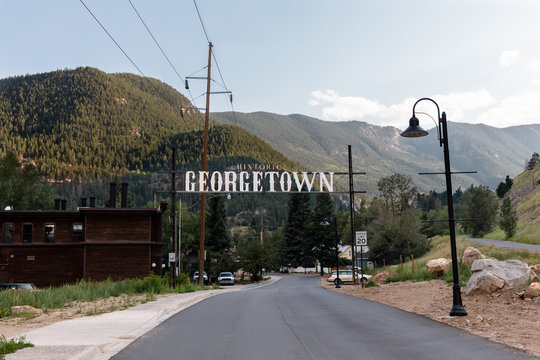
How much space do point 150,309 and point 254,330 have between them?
6.68 meters

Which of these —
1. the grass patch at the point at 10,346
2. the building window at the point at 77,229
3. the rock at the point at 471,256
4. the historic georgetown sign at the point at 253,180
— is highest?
the historic georgetown sign at the point at 253,180

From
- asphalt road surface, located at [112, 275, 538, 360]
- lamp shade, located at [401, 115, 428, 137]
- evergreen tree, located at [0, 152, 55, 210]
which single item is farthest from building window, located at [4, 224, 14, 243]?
lamp shade, located at [401, 115, 428, 137]

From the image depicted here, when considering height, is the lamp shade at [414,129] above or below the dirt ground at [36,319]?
above

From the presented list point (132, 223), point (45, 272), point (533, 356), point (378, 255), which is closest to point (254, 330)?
point (533, 356)

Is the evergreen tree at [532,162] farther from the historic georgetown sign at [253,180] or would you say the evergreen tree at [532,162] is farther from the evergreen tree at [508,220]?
the historic georgetown sign at [253,180]

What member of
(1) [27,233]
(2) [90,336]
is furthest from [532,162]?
(2) [90,336]

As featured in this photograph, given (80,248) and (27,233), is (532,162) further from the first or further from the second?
(27,233)

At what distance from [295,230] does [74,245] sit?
7437cm

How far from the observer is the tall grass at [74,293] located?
62.2 ft

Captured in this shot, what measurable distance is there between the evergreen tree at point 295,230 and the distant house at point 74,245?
2763 inches

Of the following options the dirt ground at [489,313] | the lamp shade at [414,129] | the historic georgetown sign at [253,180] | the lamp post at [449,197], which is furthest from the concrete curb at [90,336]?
the historic georgetown sign at [253,180]

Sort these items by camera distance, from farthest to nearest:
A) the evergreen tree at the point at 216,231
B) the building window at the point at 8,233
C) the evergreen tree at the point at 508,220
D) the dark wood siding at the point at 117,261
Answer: the evergreen tree at the point at 216,231
the evergreen tree at the point at 508,220
the building window at the point at 8,233
the dark wood siding at the point at 117,261

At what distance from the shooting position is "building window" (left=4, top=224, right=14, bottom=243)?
4791 centimetres

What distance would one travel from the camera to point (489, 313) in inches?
566
